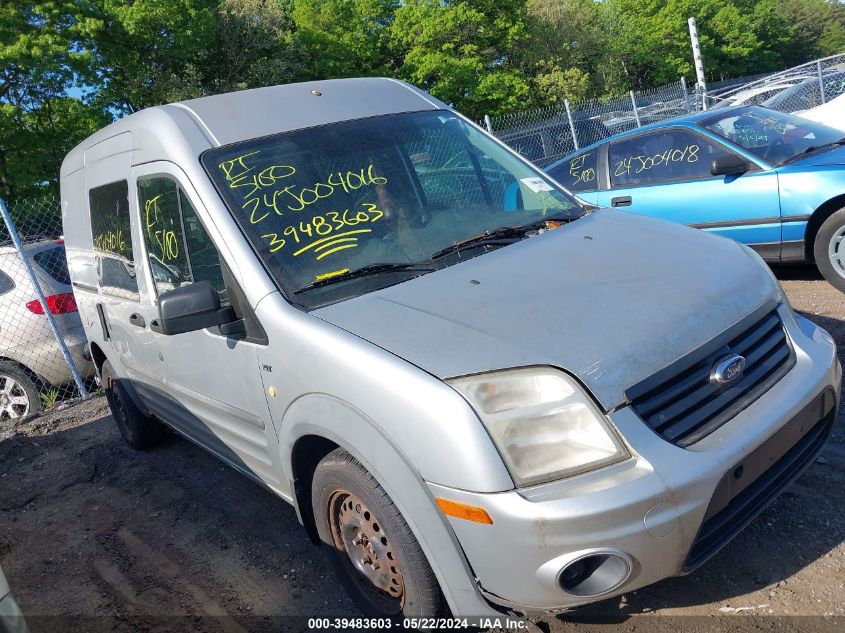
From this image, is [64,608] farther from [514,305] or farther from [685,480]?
[685,480]

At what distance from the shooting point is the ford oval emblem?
95.1 inches

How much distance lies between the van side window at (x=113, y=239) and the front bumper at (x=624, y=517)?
2.62 metres

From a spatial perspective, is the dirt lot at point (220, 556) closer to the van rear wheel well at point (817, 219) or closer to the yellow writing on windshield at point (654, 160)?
the van rear wheel well at point (817, 219)

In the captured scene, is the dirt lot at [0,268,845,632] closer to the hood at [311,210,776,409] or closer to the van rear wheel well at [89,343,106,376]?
the van rear wheel well at [89,343,106,376]

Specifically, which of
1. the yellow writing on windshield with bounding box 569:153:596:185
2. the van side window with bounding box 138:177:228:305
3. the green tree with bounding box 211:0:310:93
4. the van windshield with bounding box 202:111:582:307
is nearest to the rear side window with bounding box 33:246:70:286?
the van side window with bounding box 138:177:228:305

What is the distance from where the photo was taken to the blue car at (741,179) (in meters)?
5.64

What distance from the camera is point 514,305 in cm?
257

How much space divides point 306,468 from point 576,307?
1313 mm

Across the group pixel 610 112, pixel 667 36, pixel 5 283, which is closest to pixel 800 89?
pixel 610 112

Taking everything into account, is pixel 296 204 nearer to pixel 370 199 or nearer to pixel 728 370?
pixel 370 199

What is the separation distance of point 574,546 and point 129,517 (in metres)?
3.39

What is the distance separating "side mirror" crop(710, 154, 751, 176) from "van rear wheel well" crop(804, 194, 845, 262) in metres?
0.68

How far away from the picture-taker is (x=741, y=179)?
603 cm

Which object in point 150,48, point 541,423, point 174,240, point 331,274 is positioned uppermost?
point 150,48
